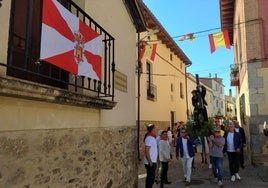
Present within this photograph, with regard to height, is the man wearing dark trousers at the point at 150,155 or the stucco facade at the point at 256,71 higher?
the stucco facade at the point at 256,71

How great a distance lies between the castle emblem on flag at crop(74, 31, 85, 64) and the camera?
4498 mm

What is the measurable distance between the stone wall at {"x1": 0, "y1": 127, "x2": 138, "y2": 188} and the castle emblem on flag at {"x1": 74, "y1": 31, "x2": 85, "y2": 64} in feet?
3.44

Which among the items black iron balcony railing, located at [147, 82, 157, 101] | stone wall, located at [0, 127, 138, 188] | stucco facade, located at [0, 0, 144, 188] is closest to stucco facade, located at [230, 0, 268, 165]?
stucco facade, located at [0, 0, 144, 188]

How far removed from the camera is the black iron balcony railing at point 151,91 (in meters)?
16.3

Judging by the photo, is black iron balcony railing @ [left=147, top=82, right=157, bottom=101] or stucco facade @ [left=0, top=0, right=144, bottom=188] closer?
stucco facade @ [left=0, top=0, right=144, bottom=188]

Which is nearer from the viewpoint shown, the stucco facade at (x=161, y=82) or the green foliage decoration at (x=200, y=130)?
the green foliage decoration at (x=200, y=130)

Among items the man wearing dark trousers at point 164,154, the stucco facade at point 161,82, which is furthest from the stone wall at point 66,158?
the stucco facade at point 161,82

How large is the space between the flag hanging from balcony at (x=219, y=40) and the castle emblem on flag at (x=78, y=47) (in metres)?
7.68

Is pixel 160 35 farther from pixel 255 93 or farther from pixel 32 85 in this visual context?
pixel 32 85

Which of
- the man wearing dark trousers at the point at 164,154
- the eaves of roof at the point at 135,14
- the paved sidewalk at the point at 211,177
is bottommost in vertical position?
the paved sidewalk at the point at 211,177

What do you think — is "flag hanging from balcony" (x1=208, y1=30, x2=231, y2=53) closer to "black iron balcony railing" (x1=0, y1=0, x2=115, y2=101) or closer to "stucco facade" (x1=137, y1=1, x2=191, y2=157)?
"stucco facade" (x1=137, y1=1, x2=191, y2=157)

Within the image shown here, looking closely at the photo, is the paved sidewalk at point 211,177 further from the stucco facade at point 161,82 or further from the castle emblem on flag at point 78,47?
the castle emblem on flag at point 78,47

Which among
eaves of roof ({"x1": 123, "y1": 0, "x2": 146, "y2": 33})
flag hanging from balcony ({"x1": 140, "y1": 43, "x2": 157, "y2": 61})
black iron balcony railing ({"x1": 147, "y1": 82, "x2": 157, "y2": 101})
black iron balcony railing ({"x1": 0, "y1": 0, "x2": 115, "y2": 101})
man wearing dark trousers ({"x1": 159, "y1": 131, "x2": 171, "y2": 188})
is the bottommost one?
man wearing dark trousers ({"x1": 159, "y1": 131, "x2": 171, "y2": 188})

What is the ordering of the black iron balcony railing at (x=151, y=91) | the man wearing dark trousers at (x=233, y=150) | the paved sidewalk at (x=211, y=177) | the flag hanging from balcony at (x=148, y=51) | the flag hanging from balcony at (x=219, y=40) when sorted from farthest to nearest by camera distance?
the black iron balcony railing at (x=151, y=91) → the flag hanging from balcony at (x=148, y=51) → the flag hanging from balcony at (x=219, y=40) → the man wearing dark trousers at (x=233, y=150) → the paved sidewalk at (x=211, y=177)
